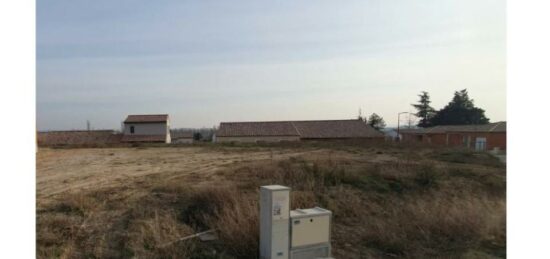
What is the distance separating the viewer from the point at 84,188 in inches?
348

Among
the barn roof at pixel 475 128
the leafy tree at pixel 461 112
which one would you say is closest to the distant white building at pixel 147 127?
the barn roof at pixel 475 128

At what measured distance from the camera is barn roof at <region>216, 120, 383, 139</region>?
129 ft

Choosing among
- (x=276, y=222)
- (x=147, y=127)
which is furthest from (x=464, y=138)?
(x=276, y=222)

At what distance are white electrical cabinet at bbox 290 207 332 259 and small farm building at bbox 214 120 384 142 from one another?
110ft

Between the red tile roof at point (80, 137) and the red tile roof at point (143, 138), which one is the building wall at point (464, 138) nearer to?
the red tile roof at point (143, 138)

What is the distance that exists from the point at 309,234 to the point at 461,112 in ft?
186

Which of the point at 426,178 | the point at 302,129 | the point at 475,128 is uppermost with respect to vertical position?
the point at 475,128

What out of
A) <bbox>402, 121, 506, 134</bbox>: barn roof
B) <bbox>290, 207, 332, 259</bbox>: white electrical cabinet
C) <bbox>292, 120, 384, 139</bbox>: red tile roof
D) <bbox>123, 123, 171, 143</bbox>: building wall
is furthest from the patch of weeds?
<bbox>123, 123, 171, 143</bbox>: building wall

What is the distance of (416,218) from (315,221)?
2.52 meters

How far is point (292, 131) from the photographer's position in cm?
3934

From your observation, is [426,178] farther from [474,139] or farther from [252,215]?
[474,139]

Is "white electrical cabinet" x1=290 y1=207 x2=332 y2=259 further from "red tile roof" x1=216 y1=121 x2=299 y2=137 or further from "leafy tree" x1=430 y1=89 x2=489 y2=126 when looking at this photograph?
"leafy tree" x1=430 y1=89 x2=489 y2=126
